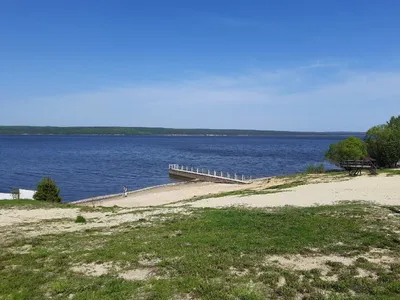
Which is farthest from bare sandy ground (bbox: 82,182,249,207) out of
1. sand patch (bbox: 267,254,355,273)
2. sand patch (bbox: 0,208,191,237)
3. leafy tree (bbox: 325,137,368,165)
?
sand patch (bbox: 267,254,355,273)

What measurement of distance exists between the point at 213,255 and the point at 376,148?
132 feet

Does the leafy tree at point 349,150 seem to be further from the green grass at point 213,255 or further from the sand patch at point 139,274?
the sand patch at point 139,274

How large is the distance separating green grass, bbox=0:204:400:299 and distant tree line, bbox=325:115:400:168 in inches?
1192

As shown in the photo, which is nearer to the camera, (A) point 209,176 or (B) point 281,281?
(B) point 281,281

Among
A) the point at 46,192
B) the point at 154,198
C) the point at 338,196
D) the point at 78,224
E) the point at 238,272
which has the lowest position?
the point at 154,198

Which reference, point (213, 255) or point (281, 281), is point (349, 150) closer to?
point (213, 255)

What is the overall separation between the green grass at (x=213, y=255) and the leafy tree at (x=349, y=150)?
29747mm

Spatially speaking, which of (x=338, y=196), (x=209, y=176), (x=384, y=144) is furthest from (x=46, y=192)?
(x=384, y=144)

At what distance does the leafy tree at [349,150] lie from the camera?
4232cm

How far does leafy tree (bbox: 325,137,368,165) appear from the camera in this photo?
42.3m

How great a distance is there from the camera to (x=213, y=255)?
9.46m

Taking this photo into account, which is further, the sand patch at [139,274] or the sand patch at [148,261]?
the sand patch at [148,261]

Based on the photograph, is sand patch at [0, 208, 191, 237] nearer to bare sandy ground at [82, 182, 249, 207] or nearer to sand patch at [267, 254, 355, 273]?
sand patch at [267, 254, 355, 273]

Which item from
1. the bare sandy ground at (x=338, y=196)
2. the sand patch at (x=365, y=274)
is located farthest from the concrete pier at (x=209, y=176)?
the sand patch at (x=365, y=274)
